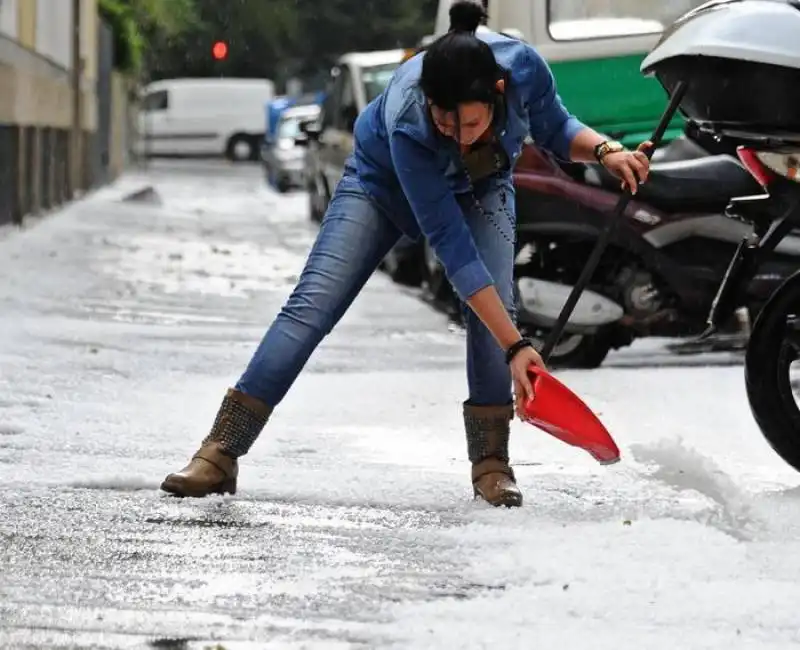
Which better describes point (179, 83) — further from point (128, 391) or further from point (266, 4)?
point (128, 391)

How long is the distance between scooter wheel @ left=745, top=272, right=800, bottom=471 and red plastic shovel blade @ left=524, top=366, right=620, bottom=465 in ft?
2.55

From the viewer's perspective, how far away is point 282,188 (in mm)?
36688

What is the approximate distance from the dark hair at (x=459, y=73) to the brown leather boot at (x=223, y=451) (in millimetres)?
1096

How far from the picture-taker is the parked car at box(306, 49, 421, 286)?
14.9 m

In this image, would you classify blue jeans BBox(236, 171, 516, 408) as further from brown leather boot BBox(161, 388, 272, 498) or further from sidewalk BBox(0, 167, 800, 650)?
sidewalk BBox(0, 167, 800, 650)

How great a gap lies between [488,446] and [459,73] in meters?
1.22

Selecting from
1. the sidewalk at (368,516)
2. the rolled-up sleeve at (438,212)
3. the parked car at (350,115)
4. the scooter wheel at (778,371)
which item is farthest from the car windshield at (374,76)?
the rolled-up sleeve at (438,212)

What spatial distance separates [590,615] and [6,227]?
1367 centimetres

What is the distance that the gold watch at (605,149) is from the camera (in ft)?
18.1

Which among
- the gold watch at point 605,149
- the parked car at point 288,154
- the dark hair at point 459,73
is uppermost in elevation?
the dark hair at point 459,73

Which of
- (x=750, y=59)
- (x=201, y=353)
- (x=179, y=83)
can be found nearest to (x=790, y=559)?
(x=750, y=59)

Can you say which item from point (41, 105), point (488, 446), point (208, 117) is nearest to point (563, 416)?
point (488, 446)

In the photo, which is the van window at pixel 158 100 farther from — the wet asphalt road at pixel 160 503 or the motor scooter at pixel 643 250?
the motor scooter at pixel 643 250

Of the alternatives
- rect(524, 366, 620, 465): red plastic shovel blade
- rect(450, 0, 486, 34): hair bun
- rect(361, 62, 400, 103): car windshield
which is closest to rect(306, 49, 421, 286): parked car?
rect(361, 62, 400, 103): car windshield
